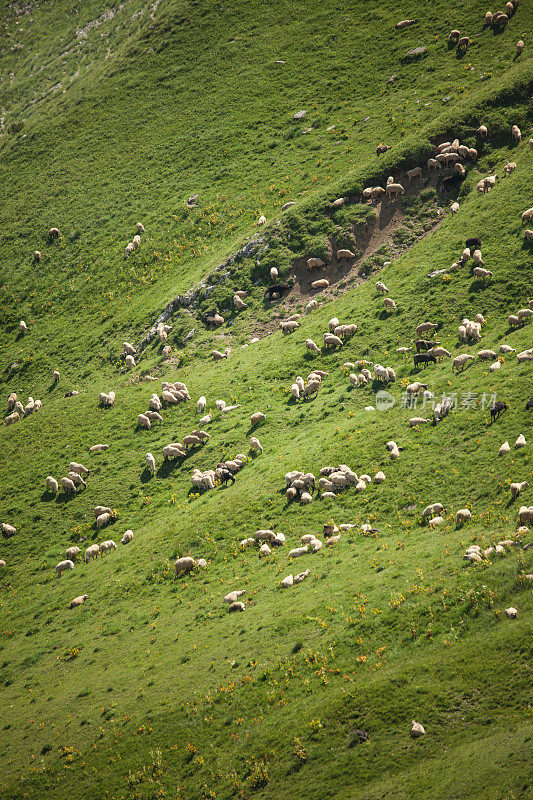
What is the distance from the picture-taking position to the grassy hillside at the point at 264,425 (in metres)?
17.5

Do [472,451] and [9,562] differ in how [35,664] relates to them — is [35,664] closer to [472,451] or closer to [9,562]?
[9,562]

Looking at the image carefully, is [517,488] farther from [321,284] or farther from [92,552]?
[321,284]

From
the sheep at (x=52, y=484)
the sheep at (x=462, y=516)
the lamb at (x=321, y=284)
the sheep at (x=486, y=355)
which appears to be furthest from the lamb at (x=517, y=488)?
the sheep at (x=52, y=484)

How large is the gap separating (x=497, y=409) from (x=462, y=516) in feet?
21.7

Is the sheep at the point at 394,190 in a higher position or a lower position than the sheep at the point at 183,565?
higher

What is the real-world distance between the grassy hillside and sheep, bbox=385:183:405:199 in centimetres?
158

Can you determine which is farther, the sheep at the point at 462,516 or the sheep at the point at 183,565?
the sheep at the point at 183,565

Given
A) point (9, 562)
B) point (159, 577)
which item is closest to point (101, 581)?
point (159, 577)

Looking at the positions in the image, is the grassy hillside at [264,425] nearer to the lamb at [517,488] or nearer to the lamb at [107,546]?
the lamb at [107,546]

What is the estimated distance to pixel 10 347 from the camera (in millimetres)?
56438

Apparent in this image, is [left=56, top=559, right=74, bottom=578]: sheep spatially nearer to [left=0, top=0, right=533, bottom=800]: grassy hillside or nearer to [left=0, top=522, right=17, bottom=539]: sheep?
[left=0, top=0, right=533, bottom=800]: grassy hillside

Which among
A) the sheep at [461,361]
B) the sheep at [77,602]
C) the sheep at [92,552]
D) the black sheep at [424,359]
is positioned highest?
the sheep at [77,602]

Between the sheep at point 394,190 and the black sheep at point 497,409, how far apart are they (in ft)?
86.9

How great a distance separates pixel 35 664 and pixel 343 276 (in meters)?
34.8
